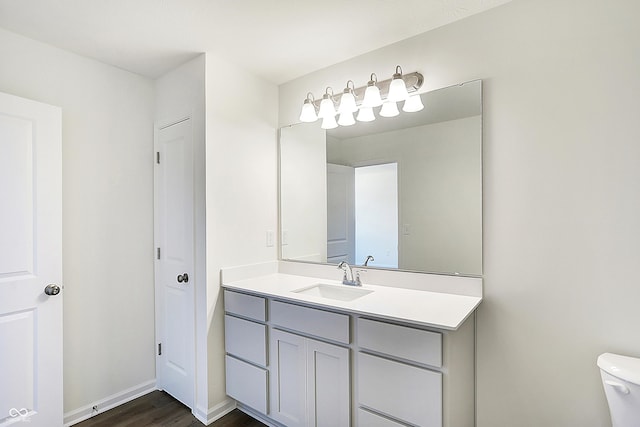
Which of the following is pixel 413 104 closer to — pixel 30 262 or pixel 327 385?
pixel 327 385

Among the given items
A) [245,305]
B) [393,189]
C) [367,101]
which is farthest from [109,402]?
[367,101]

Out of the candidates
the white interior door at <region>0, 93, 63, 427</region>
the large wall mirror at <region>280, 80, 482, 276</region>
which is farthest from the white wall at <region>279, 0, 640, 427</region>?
the white interior door at <region>0, 93, 63, 427</region>

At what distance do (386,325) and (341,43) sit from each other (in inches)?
65.2

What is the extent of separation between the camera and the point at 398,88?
186cm

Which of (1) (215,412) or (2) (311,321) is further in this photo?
(1) (215,412)

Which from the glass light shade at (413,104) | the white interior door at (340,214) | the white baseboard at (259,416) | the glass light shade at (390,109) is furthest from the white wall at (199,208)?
the glass light shade at (413,104)

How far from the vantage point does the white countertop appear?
4.61ft

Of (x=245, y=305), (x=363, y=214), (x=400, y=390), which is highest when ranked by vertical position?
(x=363, y=214)

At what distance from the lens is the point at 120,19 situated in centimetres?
171

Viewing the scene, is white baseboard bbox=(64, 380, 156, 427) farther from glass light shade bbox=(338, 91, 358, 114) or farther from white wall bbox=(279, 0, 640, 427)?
glass light shade bbox=(338, 91, 358, 114)

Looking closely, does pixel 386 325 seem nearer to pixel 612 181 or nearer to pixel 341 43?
pixel 612 181

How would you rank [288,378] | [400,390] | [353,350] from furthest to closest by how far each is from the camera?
[288,378]
[353,350]
[400,390]

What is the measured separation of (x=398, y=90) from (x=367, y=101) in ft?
0.66

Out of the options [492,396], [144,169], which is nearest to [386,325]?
[492,396]
